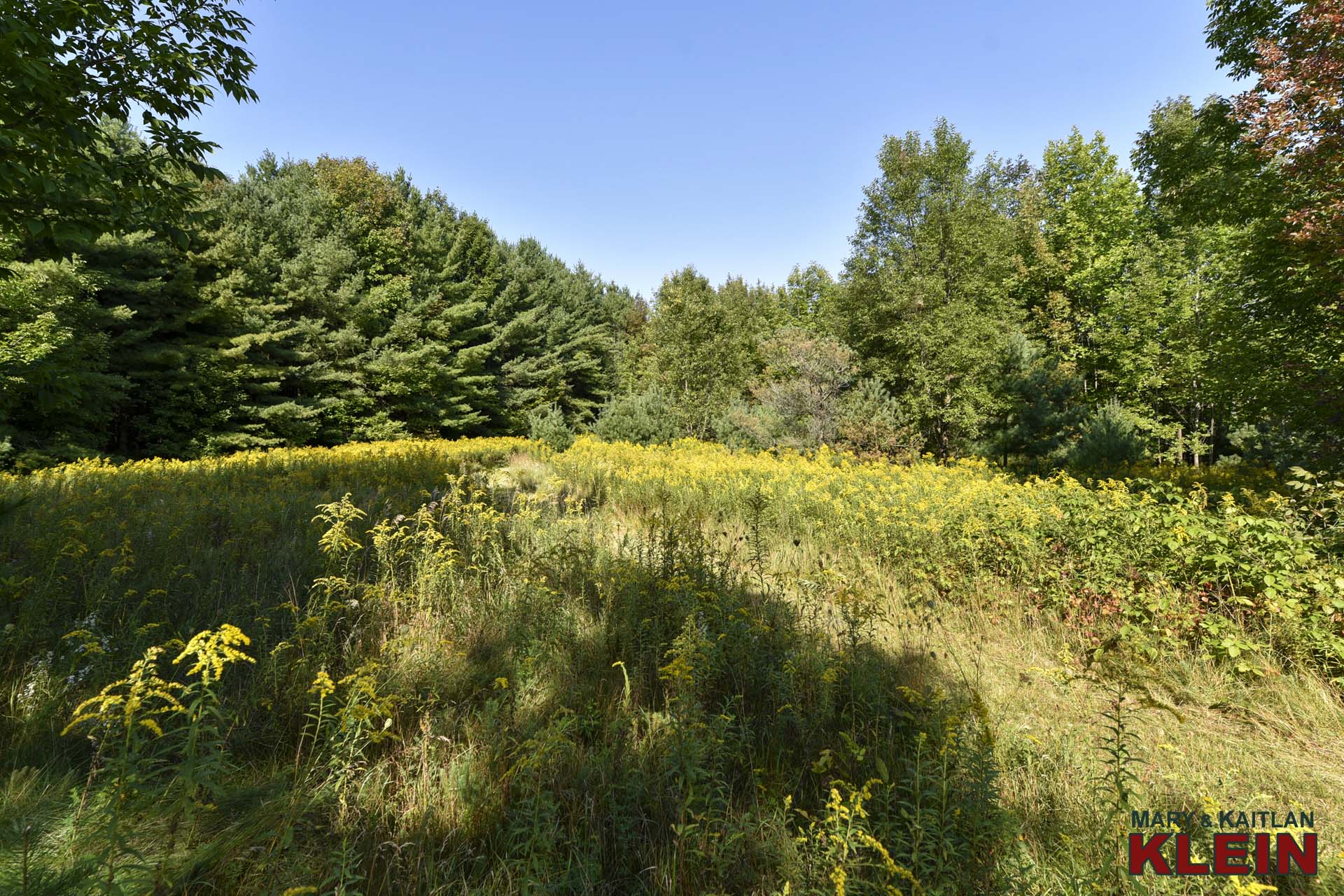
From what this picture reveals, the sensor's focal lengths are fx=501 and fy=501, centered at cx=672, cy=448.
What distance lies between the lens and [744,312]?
1185 inches

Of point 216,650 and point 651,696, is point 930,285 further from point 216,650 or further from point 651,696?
point 216,650

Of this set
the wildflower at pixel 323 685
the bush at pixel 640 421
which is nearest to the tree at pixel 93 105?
the wildflower at pixel 323 685

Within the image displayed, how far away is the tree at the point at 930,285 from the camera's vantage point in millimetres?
15383

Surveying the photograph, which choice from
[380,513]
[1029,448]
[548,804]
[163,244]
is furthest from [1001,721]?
[163,244]

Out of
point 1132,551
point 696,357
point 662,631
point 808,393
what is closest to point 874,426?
point 808,393

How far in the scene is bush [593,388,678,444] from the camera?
51.0 ft

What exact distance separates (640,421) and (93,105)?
12.4 meters

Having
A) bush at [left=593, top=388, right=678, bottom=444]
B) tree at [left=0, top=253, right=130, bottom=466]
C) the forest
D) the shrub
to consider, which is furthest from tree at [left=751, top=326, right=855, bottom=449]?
tree at [left=0, top=253, right=130, bottom=466]

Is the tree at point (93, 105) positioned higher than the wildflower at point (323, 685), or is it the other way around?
the tree at point (93, 105)

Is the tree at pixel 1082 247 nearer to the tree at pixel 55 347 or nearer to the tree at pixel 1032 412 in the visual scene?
the tree at pixel 1032 412

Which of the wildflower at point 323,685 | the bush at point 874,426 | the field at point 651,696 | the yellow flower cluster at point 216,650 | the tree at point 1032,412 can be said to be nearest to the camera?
the yellow flower cluster at point 216,650

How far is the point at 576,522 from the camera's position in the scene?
4.91 metres

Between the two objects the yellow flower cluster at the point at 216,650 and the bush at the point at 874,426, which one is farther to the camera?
the bush at the point at 874,426

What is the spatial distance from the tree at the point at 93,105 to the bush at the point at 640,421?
11.6 m
